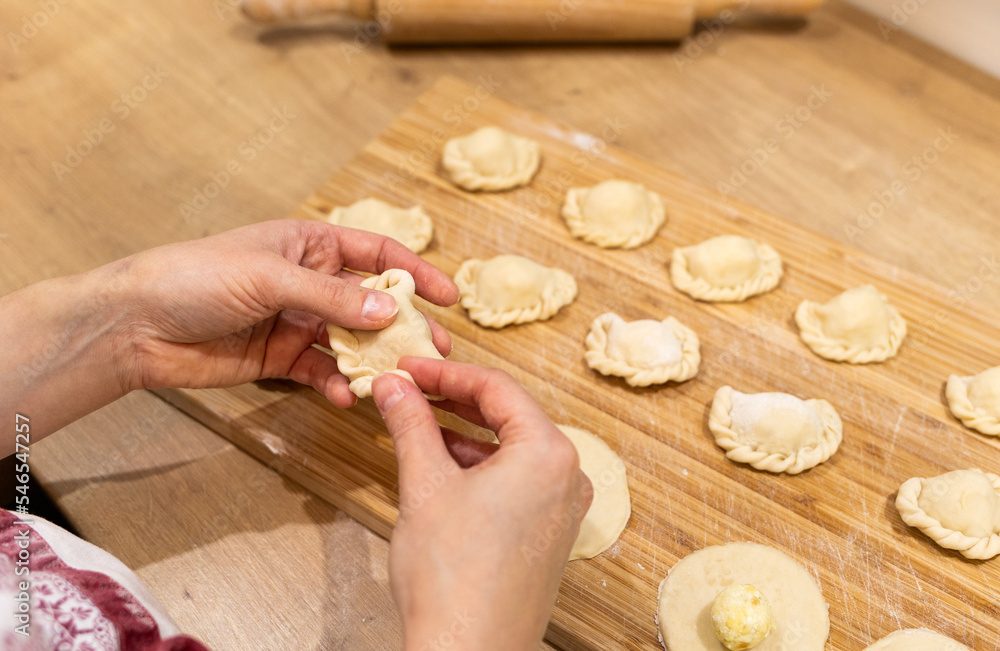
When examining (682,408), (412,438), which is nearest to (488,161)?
(682,408)

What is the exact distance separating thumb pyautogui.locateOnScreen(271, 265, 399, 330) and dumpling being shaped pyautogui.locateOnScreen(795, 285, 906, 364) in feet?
4.82

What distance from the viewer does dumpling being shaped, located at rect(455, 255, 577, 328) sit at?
251cm

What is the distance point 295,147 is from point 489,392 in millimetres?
2004

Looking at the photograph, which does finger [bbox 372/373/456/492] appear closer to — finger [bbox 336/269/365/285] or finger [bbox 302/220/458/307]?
finger [bbox 302/220/458/307]

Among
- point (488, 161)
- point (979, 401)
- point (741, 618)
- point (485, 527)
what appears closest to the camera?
point (485, 527)

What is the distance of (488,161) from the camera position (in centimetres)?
285

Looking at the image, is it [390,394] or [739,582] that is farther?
[739,582]

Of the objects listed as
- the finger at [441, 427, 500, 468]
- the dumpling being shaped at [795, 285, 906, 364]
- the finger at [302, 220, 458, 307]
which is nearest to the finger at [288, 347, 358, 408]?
the finger at [302, 220, 458, 307]

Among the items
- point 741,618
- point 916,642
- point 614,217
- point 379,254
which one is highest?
point 379,254

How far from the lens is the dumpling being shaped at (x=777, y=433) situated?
223 cm

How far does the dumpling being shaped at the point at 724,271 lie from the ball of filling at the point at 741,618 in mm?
1066

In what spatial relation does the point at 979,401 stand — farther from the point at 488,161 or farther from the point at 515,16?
the point at 515,16

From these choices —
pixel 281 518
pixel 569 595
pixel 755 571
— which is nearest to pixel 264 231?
pixel 281 518

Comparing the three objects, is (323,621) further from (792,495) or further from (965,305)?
Answer: (965,305)
